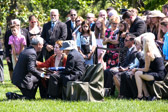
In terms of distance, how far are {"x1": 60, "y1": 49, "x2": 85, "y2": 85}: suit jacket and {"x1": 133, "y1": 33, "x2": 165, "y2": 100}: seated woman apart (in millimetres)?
1288

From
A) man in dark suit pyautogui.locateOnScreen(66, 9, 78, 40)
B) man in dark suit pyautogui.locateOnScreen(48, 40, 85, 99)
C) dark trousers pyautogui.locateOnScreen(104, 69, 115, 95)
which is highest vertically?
man in dark suit pyautogui.locateOnScreen(66, 9, 78, 40)

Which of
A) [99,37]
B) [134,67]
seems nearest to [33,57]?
[134,67]

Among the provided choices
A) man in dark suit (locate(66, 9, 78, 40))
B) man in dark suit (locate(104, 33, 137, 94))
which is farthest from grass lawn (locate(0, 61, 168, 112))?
man in dark suit (locate(66, 9, 78, 40))

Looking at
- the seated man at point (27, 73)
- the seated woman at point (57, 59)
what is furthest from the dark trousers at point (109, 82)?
the seated man at point (27, 73)

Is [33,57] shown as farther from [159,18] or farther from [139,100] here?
[159,18]

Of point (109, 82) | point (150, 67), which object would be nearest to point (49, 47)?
point (109, 82)

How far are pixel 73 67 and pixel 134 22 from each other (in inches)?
99.0

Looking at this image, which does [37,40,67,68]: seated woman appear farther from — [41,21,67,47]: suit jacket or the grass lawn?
[41,21,67,47]: suit jacket

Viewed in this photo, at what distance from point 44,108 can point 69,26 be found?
219 inches

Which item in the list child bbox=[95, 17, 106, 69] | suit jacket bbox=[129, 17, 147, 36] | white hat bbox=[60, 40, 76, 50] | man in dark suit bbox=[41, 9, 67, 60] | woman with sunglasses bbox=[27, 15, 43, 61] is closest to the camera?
white hat bbox=[60, 40, 76, 50]

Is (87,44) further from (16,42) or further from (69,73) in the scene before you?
(69,73)

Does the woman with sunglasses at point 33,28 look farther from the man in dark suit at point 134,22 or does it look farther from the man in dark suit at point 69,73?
the man in dark suit at point 69,73

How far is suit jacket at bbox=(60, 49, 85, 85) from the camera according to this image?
29.9 feet

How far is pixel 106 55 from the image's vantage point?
11.3 metres
